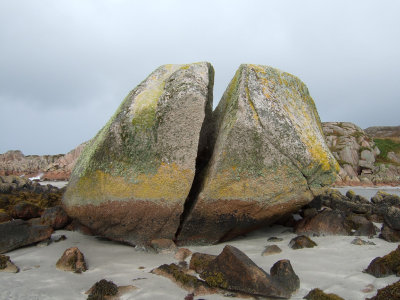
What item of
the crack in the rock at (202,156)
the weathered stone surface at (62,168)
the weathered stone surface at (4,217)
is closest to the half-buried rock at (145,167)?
the crack in the rock at (202,156)

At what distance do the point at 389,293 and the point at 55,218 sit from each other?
7051 mm

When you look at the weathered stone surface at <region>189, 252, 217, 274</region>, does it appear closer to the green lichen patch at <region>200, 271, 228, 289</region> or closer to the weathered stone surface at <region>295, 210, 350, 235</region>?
the green lichen patch at <region>200, 271, 228, 289</region>

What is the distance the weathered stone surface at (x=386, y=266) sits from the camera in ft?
12.8

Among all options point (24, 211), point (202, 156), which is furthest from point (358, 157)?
point (24, 211)

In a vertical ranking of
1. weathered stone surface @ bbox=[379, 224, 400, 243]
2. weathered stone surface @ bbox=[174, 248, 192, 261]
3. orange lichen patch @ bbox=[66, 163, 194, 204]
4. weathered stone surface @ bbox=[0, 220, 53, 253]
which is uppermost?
orange lichen patch @ bbox=[66, 163, 194, 204]

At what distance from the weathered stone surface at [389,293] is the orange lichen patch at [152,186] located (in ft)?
11.8

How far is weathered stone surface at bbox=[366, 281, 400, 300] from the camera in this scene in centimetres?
Answer: 321

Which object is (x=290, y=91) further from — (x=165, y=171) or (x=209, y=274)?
(x=209, y=274)

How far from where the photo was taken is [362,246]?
5.35 m

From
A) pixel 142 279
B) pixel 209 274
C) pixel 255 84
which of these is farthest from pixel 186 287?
pixel 255 84

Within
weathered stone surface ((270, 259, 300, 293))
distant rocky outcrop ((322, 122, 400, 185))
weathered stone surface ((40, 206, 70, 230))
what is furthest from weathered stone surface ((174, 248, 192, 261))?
distant rocky outcrop ((322, 122, 400, 185))

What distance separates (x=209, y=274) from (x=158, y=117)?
340 cm

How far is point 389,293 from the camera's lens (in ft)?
10.7

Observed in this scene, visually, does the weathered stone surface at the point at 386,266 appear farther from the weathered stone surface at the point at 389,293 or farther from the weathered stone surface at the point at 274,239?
the weathered stone surface at the point at 274,239
